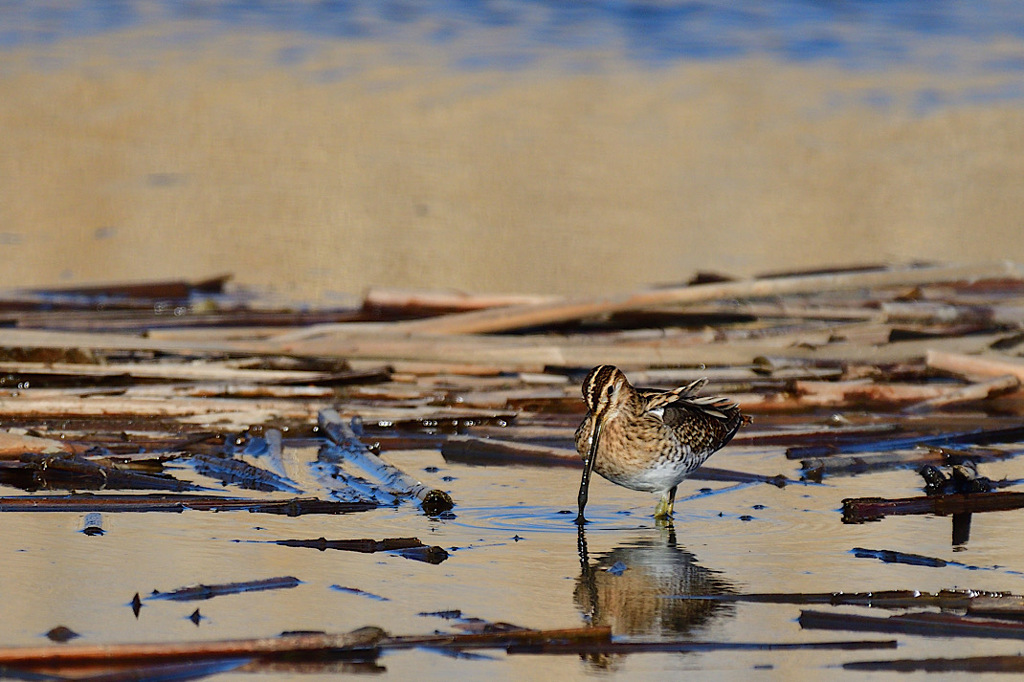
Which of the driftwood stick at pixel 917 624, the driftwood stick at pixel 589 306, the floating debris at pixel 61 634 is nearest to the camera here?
the floating debris at pixel 61 634

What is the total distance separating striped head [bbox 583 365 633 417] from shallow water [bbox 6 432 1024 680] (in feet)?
1.40

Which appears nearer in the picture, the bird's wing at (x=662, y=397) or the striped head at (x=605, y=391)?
the striped head at (x=605, y=391)

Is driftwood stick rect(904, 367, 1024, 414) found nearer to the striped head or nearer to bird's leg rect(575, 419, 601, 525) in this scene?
the striped head

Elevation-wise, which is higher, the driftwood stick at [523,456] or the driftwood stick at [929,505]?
the driftwood stick at [523,456]

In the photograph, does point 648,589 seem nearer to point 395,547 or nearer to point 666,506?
point 395,547

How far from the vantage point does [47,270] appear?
1242 centimetres

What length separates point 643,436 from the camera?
5.91 metres

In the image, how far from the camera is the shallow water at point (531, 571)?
428 centimetres

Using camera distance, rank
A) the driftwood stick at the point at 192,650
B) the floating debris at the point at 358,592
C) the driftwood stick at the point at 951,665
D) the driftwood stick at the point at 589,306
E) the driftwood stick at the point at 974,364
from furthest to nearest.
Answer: the driftwood stick at the point at 589,306 < the driftwood stick at the point at 974,364 < the floating debris at the point at 358,592 < the driftwood stick at the point at 951,665 < the driftwood stick at the point at 192,650

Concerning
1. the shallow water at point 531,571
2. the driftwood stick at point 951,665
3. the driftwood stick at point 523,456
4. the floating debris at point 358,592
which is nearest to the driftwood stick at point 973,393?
the shallow water at point 531,571

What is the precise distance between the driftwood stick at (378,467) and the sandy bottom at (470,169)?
186 inches

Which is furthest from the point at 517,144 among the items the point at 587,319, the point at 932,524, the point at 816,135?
the point at 932,524

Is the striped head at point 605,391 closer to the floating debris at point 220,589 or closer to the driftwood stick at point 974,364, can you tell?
the floating debris at point 220,589

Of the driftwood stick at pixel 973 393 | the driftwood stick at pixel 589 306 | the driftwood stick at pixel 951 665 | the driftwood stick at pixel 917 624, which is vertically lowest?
the driftwood stick at pixel 951 665
